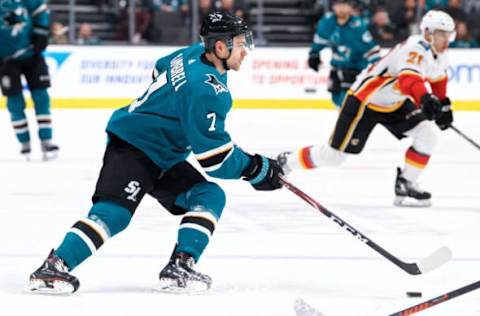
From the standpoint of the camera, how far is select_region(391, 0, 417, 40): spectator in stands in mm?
11359

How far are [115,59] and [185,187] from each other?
7.07 metres

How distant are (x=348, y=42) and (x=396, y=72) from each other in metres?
3.75

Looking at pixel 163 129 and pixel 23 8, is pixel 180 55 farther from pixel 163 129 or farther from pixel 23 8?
pixel 23 8

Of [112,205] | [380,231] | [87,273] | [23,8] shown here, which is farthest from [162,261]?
[23,8]

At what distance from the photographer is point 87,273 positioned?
371 centimetres

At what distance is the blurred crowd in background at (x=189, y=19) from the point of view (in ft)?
36.2

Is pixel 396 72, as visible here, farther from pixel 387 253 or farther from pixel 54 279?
pixel 54 279

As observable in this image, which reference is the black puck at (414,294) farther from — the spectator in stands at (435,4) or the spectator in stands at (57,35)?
the spectator in stands at (435,4)

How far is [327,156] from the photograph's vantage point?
5512 mm

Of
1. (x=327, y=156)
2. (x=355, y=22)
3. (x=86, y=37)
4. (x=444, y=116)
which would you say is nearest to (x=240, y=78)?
(x=86, y=37)

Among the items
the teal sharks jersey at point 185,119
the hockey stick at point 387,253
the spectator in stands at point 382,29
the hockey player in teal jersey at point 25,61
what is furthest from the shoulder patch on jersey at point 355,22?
the hockey stick at point 387,253

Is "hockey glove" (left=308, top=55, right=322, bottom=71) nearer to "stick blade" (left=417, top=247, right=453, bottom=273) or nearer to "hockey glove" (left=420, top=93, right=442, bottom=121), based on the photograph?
"hockey glove" (left=420, top=93, right=442, bottom=121)

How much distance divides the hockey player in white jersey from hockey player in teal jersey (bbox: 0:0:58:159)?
7.39 ft

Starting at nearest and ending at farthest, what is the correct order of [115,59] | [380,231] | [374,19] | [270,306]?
[270,306], [380,231], [115,59], [374,19]
